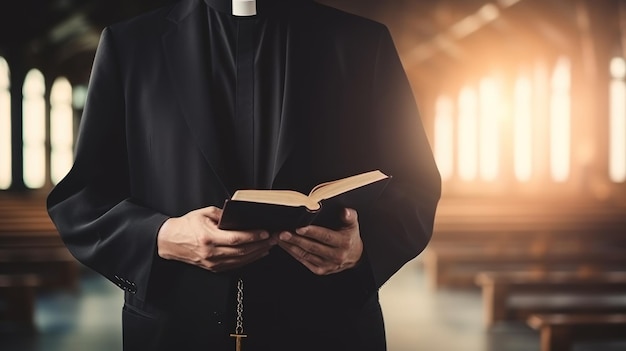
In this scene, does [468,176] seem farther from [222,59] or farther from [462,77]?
[222,59]

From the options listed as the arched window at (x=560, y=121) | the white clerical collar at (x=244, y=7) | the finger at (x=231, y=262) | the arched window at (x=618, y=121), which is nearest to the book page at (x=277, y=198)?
the finger at (x=231, y=262)

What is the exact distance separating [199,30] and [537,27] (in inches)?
563

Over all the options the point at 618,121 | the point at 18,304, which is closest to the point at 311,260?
the point at 18,304

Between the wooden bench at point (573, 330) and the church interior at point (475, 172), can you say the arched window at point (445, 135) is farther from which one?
the wooden bench at point (573, 330)

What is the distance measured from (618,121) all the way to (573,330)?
983cm

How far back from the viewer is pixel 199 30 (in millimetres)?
1421

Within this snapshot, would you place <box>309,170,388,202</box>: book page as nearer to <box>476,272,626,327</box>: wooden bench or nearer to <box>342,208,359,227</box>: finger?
<box>342,208,359,227</box>: finger

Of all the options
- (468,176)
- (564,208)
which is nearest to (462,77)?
(468,176)

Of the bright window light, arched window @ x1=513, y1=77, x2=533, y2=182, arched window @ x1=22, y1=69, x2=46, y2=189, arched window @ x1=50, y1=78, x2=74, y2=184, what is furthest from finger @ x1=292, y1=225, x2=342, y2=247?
arched window @ x1=50, y1=78, x2=74, y2=184

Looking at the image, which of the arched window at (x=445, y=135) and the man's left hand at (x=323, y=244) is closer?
the man's left hand at (x=323, y=244)

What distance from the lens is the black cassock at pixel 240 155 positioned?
1.30 m

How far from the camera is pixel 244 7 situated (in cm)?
139

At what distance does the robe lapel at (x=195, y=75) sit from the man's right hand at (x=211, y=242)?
0.11 m

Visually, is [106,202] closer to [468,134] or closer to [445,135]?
[468,134]
